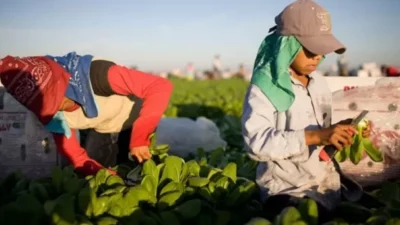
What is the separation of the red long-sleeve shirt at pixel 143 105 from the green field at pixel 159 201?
22 cm

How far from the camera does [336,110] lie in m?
2.50

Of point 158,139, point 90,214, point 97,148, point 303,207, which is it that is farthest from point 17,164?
point 303,207

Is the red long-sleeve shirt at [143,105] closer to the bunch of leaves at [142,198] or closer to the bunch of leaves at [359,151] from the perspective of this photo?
the bunch of leaves at [142,198]

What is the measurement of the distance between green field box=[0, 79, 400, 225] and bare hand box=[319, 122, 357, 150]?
22 centimetres

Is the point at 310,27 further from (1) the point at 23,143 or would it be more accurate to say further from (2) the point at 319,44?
(1) the point at 23,143

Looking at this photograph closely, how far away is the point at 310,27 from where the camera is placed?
5.91 ft

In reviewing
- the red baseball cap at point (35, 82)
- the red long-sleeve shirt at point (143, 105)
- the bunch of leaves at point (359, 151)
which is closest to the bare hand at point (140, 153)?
the red long-sleeve shirt at point (143, 105)

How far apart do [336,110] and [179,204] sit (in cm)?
96

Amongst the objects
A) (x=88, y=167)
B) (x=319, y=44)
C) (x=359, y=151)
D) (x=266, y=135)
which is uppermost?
(x=319, y=44)

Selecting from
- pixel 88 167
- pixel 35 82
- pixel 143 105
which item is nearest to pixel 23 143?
pixel 88 167

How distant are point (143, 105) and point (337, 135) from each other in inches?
37.0

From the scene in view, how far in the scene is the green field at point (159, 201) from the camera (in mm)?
1647

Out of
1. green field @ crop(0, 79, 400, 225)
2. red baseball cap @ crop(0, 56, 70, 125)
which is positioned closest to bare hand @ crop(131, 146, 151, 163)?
green field @ crop(0, 79, 400, 225)

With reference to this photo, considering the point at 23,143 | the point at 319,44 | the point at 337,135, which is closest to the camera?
the point at 337,135
